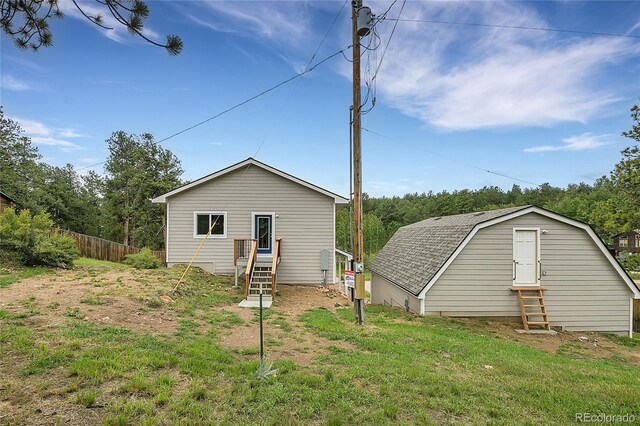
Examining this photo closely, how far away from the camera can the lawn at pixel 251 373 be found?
9.55ft

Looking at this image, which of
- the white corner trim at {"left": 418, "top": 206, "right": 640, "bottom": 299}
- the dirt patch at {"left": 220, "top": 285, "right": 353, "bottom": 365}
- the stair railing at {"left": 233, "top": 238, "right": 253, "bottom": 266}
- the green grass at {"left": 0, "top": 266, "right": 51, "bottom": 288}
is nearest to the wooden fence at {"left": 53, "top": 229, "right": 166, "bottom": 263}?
the green grass at {"left": 0, "top": 266, "right": 51, "bottom": 288}

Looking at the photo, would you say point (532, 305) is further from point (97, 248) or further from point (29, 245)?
point (97, 248)

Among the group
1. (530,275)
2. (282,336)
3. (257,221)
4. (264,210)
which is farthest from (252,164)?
(530,275)

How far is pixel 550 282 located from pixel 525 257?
3.75 ft

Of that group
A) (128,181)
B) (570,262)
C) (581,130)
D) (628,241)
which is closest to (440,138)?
(581,130)

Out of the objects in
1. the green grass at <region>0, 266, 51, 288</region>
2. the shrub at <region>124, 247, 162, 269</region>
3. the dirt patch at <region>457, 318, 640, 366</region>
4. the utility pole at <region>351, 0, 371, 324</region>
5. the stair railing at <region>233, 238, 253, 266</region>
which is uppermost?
the utility pole at <region>351, 0, 371, 324</region>

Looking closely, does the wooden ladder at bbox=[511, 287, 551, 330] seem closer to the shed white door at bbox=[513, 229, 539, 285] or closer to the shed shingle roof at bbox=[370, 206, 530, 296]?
the shed white door at bbox=[513, 229, 539, 285]

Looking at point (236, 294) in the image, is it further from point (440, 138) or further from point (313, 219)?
point (440, 138)

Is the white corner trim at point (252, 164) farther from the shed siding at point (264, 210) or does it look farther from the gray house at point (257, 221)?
the shed siding at point (264, 210)

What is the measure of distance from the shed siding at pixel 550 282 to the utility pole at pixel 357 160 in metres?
3.29

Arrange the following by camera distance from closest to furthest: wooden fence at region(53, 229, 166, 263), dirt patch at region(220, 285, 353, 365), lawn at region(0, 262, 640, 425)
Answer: lawn at region(0, 262, 640, 425) → dirt patch at region(220, 285, 353, 365) → wooden fence at region(53, 229, 166, 263)

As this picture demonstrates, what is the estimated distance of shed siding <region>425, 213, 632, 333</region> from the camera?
952 cm

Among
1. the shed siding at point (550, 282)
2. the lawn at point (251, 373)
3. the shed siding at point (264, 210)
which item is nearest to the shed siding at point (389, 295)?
the shed siding at point (550, 282)

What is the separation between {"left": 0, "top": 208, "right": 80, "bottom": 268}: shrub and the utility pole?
10.5 metres
